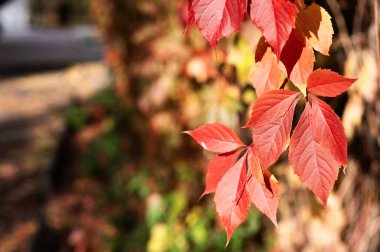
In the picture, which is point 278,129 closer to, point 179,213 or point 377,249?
point 377,249

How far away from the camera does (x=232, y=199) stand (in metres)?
0.86

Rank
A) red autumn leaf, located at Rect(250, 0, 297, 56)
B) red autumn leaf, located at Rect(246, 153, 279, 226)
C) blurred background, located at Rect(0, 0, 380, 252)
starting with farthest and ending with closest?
blurred background, located at Rect(0, 0, 380, 252) → red autumn leaf, located at Rect(246, 153, 279, 226) → red autumn leaf, located at Rect(250, 0, 297, 56)

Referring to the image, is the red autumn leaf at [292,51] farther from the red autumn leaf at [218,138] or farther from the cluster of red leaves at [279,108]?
the red autumn leaf at [218,138]

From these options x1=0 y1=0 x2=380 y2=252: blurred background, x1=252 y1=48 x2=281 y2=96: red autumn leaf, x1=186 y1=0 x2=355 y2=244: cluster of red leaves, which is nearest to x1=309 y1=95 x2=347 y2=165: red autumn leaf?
x1=186 y1=0 x2=355 y2=244: cluster of red leaves

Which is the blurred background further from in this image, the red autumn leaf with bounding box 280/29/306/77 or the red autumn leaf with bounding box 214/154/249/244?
the red autumn leaf with bounding box 214/154/249/244

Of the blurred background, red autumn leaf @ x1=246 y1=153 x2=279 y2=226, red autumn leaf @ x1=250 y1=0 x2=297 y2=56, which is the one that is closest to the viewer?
red autumn leaf @ x1=250 y1=0 x2=297 y2=56

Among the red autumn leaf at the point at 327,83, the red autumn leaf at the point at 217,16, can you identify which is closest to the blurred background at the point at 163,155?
the red autumn leaf at the point at 217,16

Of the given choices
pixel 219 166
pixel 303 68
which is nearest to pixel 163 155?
pixel 219 166

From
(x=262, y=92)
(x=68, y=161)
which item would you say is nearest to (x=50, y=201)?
(x=68, y=161)

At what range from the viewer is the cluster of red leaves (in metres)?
0.78

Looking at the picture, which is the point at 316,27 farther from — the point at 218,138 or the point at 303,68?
the point at 218,138

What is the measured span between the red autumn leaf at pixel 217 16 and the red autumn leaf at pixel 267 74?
0.11m

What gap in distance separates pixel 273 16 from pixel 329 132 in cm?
22

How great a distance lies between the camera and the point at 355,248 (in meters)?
2.01
